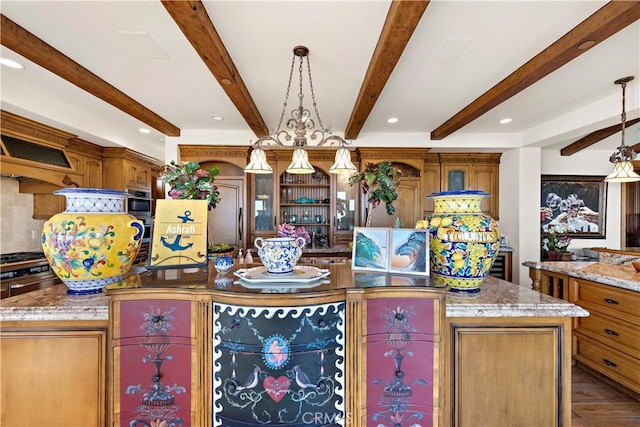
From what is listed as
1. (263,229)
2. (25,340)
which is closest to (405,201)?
(263,229)

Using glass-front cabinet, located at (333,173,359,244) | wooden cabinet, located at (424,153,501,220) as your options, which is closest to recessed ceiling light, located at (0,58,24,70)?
glass-front cabinet, located at (333,173,359,244)

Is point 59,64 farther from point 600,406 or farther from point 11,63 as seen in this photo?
point 600,406

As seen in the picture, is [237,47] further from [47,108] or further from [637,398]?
[637,398]

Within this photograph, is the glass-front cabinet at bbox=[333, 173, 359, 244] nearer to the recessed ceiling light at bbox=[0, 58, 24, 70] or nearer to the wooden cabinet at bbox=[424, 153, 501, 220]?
the wooden cabinet at bbox=[424, 153, 501, 220]

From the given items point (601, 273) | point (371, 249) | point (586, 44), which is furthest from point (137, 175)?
point (601, 273)

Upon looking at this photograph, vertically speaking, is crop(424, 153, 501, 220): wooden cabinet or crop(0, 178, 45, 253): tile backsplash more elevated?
crop(424, 153, 501, 220): wooden cabinet

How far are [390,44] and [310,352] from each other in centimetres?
191

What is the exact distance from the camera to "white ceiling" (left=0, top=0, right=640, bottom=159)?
178cm

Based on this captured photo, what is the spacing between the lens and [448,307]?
3.96 ft

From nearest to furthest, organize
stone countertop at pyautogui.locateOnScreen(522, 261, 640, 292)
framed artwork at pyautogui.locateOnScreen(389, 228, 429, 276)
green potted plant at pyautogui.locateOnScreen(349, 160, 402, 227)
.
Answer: framed artwork at pyautogui.locateOnScreen(389, 228, 429, 276), green potted plant at pyautogui.locateOnScreen(349, 160, 402, 227), stone countertop at pyautogui.locateOnScreen(522, 261, 640, 292)

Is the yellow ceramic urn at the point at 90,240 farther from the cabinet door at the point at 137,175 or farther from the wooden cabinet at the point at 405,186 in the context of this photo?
the cabinet door at the point at 137,175

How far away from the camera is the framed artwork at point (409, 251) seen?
1.39 m

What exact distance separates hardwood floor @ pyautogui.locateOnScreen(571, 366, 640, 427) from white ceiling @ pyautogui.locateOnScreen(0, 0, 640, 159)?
2666mm

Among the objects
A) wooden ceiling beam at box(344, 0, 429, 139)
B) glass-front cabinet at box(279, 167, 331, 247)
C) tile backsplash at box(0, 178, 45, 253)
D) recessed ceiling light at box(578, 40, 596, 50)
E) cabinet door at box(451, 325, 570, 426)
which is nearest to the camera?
cabinet door at box(451, 325, 570, 426)
